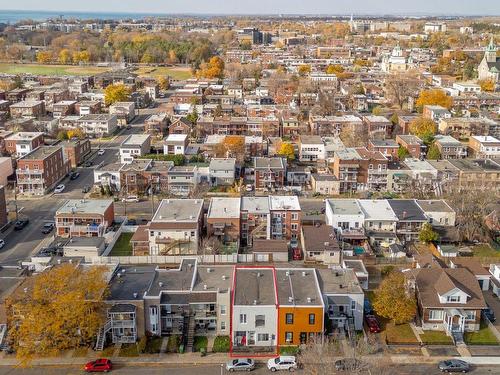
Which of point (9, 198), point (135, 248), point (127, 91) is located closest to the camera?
point (135, 248)

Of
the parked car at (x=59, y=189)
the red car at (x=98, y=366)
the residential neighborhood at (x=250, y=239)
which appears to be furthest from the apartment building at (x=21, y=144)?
the red car at (x=98, y=366)

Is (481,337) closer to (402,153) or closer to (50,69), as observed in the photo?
(402,153)

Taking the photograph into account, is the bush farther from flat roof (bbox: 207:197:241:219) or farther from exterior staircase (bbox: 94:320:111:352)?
flat roof (bbox: 207:197:241:219)

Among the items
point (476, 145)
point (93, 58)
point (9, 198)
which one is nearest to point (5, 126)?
point (9, 198)

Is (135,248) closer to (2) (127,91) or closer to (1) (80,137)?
(1) (80,137)

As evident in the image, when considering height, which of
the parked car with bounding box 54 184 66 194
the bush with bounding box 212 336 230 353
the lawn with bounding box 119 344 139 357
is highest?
the parked car with bounding box 54 184 66 194

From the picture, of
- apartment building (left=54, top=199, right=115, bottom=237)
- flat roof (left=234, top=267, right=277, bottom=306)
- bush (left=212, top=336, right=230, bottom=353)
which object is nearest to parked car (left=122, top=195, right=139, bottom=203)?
apartment building (left=54, top=199, right=115, bottom=237)

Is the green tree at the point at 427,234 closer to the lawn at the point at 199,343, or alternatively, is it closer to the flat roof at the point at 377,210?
the flat roof at the point at 377,210
